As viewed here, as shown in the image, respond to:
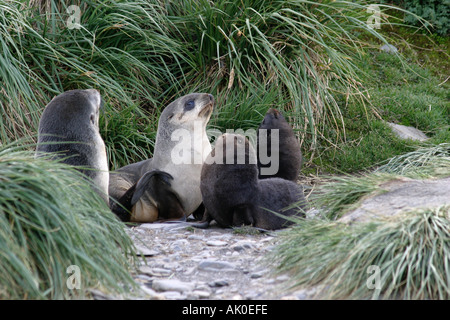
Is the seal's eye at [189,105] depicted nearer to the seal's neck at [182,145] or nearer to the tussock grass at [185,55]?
the seal's neck at [182,145]

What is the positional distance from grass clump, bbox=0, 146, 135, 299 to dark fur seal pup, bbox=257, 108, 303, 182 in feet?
7.86

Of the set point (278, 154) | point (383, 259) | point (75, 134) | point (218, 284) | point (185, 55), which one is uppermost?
point (185, 55)

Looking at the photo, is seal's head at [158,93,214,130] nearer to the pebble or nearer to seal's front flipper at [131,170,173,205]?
seal's front flipper at [131,170,173,205]

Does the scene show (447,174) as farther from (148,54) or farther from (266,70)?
(148,54)

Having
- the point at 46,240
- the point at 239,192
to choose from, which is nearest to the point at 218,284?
the point at 46,240

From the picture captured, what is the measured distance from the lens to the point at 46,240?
2979mm

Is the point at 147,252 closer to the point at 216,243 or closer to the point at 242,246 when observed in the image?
the point at 216,243

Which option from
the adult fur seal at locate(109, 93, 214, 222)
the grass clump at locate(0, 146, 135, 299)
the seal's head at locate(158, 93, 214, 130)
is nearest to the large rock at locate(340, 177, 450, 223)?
the grass clump at locate(0, 146, 135, 299)

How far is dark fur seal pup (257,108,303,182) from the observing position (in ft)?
17.9

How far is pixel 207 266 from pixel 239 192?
3.35ft

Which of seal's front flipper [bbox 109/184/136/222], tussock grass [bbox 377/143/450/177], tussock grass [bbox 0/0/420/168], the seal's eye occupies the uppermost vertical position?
tussock grass [bbox 0/0/420/168]

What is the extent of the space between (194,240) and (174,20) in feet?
11.3

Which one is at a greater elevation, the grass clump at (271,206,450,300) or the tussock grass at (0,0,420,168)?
the tussock grass at (0,0,420,168)

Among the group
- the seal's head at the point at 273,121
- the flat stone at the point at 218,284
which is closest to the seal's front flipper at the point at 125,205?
the seal's head at the point at 273,121
